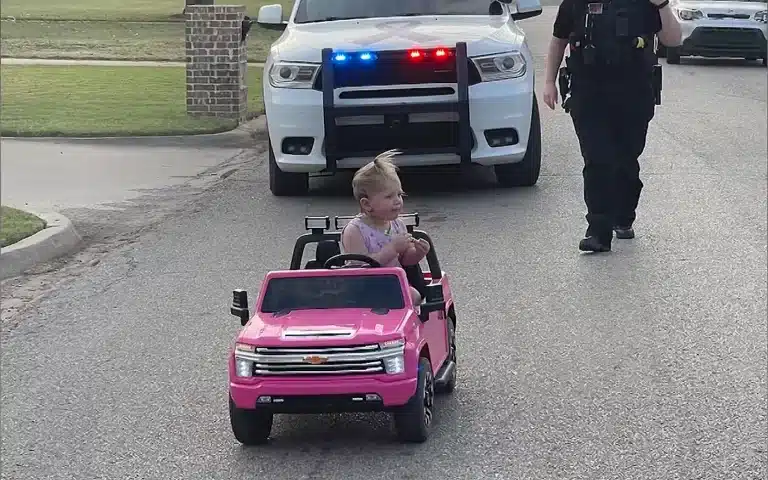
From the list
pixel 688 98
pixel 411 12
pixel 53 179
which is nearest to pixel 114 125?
pixel 53 179

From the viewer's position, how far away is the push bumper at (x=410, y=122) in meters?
10.7

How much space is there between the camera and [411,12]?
11812 mm

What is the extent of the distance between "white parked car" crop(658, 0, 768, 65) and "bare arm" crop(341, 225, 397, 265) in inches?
753

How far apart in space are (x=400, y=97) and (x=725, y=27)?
1481 cm

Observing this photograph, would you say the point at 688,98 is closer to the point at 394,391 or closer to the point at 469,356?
the point at 469,356

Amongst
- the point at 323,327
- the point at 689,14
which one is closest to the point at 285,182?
the point at 323,327

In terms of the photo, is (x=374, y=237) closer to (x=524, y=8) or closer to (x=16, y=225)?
(x=16, y=225)

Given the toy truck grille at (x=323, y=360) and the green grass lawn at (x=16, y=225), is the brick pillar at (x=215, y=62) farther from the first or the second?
the toy truck grille at (x=323, y=360)

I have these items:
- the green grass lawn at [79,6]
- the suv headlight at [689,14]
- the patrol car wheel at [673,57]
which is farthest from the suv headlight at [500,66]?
the patrol car wheel at [673,57]

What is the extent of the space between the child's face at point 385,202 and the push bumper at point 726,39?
19547 millimetres

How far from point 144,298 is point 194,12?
9166mm

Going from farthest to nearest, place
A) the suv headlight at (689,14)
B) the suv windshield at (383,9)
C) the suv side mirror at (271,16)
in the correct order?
the suv headlight at (689,14)
the suv side mirror at (271,16)
the suv windshield at (383,9)

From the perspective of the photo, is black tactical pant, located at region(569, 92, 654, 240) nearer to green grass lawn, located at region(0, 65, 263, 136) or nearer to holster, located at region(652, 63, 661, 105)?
holster, located at region(652, 63, 661, 105)

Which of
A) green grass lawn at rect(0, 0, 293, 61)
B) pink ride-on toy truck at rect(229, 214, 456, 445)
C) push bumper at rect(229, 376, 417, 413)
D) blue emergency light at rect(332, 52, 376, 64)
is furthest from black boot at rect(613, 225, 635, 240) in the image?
green grass lawn at rect(0, 0, 293, 61)
